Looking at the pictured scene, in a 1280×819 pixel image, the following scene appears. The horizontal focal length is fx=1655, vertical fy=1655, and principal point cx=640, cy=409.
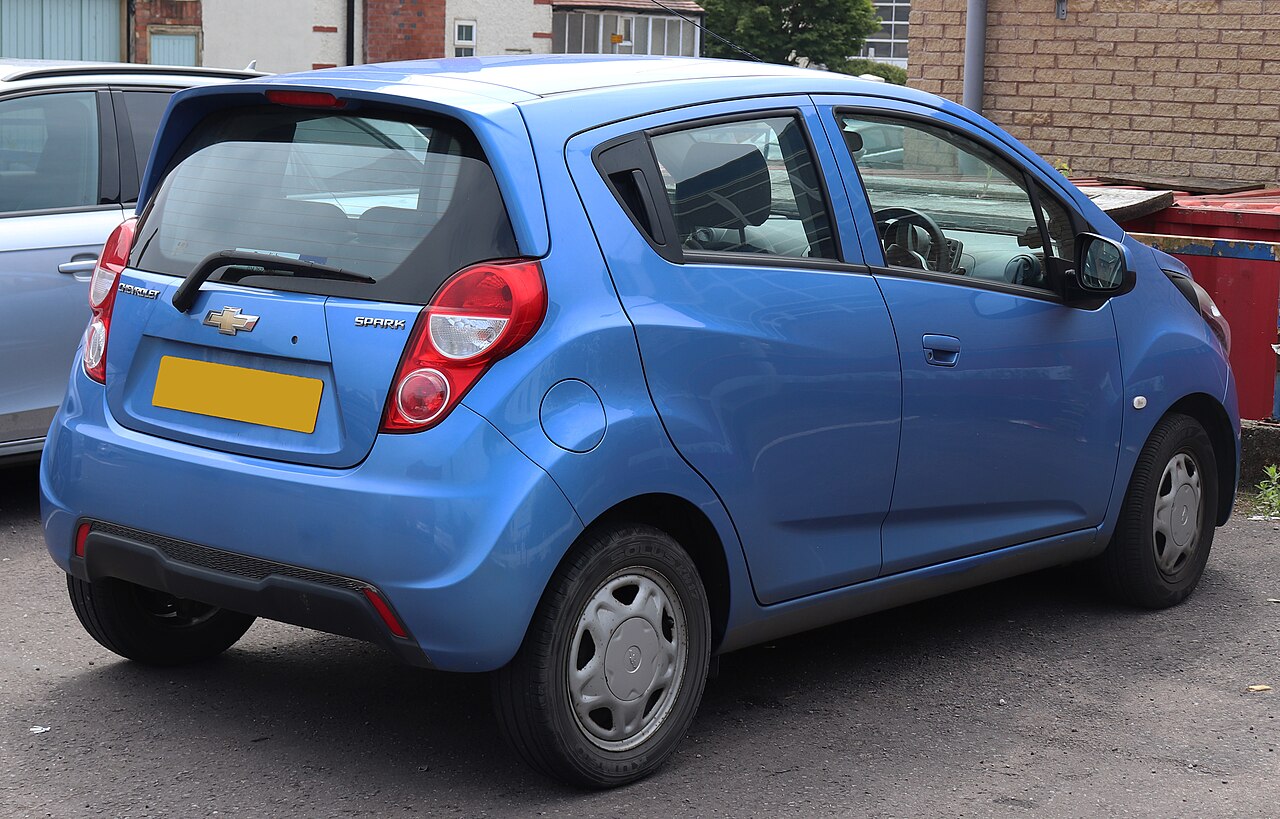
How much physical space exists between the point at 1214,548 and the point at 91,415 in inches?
170

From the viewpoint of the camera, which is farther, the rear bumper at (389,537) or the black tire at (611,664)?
the black tire at (611,664)

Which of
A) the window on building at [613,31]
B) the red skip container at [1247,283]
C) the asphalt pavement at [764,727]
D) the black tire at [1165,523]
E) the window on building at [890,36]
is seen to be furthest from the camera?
the window on building at [890,36]

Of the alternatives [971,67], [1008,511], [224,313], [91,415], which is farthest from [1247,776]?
[971,67]

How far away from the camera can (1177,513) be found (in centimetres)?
543

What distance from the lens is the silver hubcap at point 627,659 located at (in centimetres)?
372

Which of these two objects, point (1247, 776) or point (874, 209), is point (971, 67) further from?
point (1247, 776)

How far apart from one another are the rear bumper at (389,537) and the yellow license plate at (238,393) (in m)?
0.10

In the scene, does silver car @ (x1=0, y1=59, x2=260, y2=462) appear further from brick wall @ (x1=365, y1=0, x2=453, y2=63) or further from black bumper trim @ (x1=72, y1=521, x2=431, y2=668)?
brick wall @ (x1=365, y1=0, x2=453, y2=63)

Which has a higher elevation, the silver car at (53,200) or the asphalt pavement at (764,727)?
the silver car at (53,200)

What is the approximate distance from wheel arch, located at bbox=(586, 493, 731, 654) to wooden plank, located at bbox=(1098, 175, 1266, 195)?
5867mm

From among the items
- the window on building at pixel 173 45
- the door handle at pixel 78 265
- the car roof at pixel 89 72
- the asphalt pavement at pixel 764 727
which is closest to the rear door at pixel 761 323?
the asphalt pavement at pixel 764 727

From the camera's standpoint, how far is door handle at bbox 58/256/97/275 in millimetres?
6160

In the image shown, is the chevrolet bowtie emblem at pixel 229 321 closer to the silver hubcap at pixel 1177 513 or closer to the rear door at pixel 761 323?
the rear door at pixel 761 323

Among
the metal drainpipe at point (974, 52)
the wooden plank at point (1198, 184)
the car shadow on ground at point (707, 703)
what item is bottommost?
the car shadow on ground at point (707, 703)
